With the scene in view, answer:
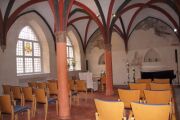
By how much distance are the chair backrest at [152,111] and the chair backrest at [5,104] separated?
12.2 feet

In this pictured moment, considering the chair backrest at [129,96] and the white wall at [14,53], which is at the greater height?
the white wall at [14,53]

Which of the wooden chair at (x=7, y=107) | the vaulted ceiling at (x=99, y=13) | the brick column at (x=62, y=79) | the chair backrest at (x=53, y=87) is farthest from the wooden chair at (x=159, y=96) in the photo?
the vaulted ceiling at (x=99, y=13)

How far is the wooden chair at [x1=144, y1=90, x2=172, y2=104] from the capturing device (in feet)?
18.6

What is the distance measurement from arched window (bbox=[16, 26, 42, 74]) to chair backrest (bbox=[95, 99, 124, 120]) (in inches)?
384

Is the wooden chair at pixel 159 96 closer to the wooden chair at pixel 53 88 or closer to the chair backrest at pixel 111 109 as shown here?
the chair backrest at pixel 111 109

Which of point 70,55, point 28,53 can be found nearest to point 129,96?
point 28,53

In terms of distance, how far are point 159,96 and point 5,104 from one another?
4389 mm

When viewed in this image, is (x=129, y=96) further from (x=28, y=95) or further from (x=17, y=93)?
(x=17, y=93)

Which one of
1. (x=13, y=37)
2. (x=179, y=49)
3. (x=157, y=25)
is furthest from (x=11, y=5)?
(x=179, y=49)

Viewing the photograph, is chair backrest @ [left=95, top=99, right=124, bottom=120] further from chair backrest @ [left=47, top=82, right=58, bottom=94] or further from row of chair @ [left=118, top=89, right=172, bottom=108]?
chair backrest @ [left=47, top=82, right=58, bottom=94]

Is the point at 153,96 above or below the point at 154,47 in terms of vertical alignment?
below

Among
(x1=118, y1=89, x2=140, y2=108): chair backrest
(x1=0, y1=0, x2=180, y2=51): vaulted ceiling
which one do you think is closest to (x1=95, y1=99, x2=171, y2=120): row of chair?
(x1=118, y1=89, x2=140, y2=108): chair backrest

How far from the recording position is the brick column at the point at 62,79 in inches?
299

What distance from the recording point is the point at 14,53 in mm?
12141
